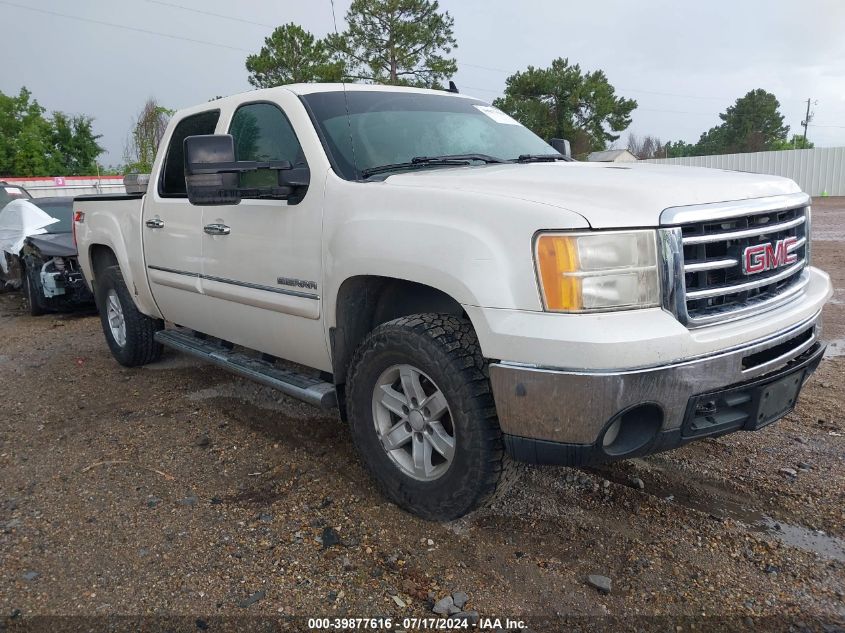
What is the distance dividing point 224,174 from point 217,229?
59 centimetres

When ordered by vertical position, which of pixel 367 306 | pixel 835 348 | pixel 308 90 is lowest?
pixel 835 348

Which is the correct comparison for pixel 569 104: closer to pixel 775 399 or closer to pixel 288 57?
pixel 288 57

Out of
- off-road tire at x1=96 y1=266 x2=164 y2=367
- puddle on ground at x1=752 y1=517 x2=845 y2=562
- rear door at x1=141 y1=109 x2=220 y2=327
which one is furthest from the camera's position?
off-road tire at x1=96 y1=266 x2=164 y2=367

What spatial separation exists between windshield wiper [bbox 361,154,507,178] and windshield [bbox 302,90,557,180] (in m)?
0.04

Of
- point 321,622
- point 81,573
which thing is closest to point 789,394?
point 321,622

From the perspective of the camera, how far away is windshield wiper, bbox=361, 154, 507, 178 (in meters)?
3.33

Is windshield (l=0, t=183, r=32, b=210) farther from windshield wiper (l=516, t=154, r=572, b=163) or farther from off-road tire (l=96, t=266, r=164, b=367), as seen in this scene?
windshield wiper (l=516, t=154, r=572, b=163)

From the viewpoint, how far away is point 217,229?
3.93m

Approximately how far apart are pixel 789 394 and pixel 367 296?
182 cm

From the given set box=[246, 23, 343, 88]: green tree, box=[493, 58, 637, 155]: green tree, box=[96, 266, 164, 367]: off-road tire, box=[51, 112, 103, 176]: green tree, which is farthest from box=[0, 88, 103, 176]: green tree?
box=[96, 266, 164, 367]: off-road tire

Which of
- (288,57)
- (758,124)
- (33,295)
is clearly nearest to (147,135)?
(288,57)

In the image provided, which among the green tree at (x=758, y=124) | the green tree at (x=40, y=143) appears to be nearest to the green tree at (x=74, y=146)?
the green tree at (x=40, y=143)

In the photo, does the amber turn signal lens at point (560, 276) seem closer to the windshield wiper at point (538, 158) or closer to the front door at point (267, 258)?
the front door at point (267, 258)

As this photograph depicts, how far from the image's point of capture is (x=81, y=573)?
2725mm
